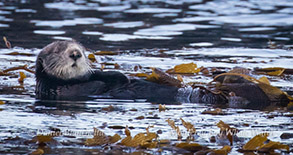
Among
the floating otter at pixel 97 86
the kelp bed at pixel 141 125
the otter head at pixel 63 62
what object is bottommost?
the kelp bed at pixel 141 125

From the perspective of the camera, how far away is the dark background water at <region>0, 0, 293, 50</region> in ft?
34.2

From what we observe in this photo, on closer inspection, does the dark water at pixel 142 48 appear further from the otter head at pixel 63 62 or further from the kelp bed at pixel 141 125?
the otter head at pixel 63 62

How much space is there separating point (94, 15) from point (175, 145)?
1066 cm

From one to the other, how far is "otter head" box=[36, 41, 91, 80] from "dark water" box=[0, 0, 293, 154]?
28 centimetres

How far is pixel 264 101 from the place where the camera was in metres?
5.29

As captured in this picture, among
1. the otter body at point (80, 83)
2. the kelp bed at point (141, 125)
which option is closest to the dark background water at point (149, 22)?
the kelp bed at point (141, 125)

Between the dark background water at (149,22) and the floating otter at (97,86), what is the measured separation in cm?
414

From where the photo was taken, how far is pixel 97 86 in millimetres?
5410

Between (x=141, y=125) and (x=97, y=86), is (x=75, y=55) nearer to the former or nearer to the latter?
(x=97, y=86)

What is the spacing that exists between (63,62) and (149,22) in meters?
7.67

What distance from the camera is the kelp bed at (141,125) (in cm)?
358

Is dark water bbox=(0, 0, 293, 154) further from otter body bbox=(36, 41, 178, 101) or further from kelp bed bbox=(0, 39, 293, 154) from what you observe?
otter body bbox=(36, 41, 178, 101)

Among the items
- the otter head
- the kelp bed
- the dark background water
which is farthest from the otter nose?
the dark background water

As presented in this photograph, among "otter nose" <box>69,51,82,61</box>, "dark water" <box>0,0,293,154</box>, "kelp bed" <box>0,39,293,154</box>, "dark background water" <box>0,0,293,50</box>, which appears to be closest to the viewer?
"kelp bed" <box>0,39,293,154</box>
